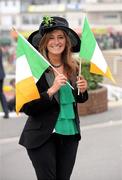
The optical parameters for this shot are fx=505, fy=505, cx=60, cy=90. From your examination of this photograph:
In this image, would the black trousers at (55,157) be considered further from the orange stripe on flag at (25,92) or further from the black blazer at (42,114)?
the orange stripe on flag at (25,92)

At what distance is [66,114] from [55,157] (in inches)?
11.6

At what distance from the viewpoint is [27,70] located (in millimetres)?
3279

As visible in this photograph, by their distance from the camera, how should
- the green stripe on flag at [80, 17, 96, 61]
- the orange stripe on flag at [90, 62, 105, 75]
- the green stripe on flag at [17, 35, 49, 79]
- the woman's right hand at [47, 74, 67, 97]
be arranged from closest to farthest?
the woman's right hand at [47, 74, 67, 97] < the green stripe on flag at [17, 35, 49, 79] < the green stripe on flag at [80, 17, 96, 61] < the orange stripe on flag at [90, 62, 105, 75]

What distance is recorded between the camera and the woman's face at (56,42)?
3297mm

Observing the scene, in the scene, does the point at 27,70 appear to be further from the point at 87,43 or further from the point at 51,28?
the point at 87,43

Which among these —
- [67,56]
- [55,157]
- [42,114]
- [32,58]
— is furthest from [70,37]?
[55,157]

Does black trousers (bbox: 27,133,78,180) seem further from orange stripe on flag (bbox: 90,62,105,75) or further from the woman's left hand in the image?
orange stripe on flag (bbox: 90,62,105,75)

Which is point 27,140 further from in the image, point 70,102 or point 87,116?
point 87,116

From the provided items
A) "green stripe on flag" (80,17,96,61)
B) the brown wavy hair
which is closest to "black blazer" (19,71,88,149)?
the brown wavy hair

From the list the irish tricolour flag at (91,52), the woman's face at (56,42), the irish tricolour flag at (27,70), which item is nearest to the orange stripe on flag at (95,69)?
the irish tricolour flag at (91,52)

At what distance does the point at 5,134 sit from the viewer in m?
7.36

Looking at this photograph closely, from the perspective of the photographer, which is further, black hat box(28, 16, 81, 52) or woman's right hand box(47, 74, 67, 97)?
black hat box(28, 16, 81, 52)

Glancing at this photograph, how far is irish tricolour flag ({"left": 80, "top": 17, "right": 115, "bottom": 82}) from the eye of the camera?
3.55 metres

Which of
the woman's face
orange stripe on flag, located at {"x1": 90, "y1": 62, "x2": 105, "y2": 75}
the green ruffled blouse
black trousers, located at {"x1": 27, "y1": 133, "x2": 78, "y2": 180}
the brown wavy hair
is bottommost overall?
black trousers, located at {"x1": 27, "y1": 133, "x2": 78, "y2": 180}
